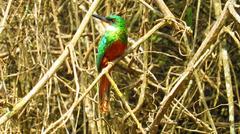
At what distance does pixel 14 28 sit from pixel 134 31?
3.81ft

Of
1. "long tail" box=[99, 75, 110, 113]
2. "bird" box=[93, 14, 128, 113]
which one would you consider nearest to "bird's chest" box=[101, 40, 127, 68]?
"bird" box=[93, 14, 128, 113]

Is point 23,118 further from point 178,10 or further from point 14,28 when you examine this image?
point 178,10

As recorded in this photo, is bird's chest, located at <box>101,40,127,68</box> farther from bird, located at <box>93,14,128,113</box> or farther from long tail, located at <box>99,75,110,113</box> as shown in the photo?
long tail, located at <box>99,75,110,113</box>

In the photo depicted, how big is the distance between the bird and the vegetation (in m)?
0.09

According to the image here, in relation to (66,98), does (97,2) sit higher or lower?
higher

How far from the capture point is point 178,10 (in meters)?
4.66

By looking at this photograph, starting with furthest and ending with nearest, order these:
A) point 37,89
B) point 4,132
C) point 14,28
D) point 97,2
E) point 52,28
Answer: point 52,28 → point 14,28 → point 4,132 → point 97,2 → point 37,89

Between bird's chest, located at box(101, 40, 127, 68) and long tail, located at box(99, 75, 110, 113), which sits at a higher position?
bird's chest, located at box(101, 40, 127, 68)

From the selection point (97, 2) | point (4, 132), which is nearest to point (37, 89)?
point (97, 2)

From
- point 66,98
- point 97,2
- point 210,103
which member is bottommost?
point 210,103

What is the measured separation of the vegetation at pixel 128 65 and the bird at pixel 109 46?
86mm

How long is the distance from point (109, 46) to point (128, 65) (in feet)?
0.80

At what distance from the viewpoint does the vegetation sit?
8.77ft

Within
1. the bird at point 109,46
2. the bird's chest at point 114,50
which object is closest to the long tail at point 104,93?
the bird at point 109,46
